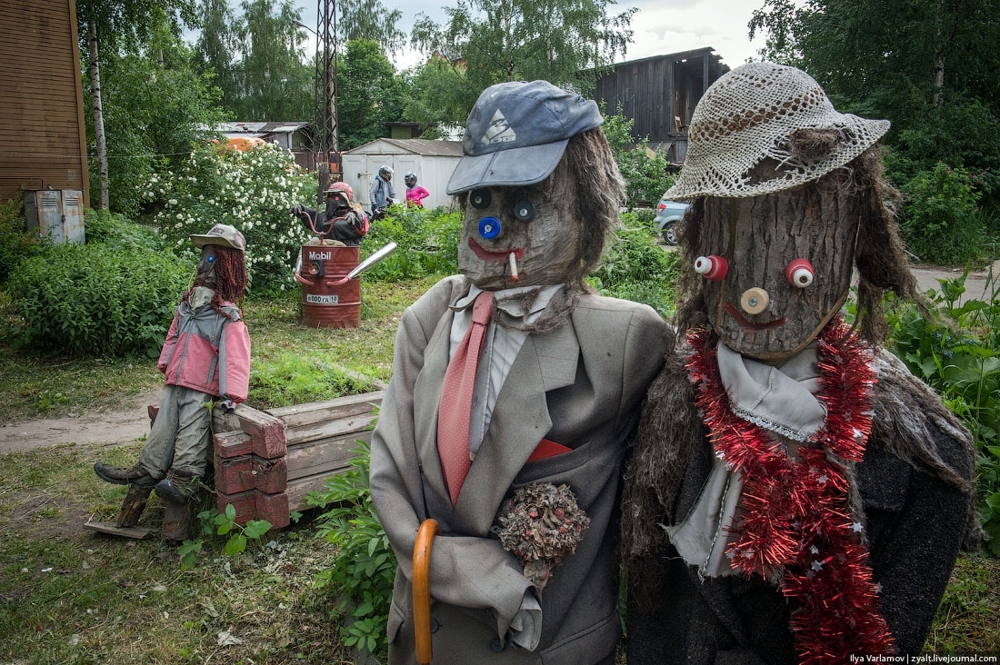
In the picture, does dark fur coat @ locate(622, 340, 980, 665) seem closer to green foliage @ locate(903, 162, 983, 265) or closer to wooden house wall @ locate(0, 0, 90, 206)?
green foliage @ locate(903, 162, 983, 265)

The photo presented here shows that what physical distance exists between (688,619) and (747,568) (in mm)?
374

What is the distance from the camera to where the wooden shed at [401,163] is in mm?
24453

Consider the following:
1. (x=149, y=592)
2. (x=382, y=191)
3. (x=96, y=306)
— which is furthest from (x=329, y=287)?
(x=382, y=191)

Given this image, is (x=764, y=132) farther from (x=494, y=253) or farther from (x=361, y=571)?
(x=361, y=571)

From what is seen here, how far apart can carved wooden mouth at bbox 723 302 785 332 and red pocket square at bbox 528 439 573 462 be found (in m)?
0.56

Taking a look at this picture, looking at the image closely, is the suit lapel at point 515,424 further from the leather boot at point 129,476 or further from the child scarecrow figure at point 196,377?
the leather boot at point 129,476

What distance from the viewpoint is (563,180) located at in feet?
6.72

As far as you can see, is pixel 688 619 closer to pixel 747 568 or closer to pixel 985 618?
pixel 747 568

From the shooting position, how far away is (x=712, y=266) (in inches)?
67.6

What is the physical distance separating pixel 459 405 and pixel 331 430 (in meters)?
2.27

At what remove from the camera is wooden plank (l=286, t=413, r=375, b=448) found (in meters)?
3.95

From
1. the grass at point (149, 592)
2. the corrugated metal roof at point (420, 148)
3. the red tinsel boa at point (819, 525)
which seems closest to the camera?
the red tinsel boa at point (819, 525)

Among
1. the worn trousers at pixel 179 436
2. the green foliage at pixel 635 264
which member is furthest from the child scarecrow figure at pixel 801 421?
the green foliage at pixel 635 264

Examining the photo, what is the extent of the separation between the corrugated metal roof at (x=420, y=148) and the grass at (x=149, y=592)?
20446mm
